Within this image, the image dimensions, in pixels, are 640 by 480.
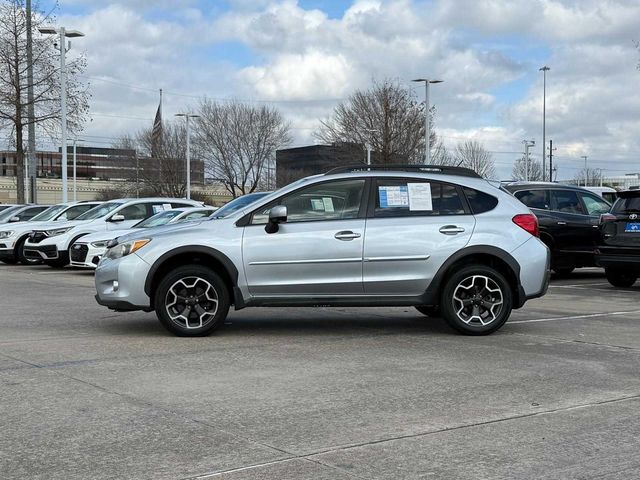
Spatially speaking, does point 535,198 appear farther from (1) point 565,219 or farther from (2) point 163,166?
(2) point 163,166

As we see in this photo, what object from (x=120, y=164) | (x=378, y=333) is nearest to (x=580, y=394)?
(x=378, y=333)

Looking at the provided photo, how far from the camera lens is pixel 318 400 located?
566 centimetres

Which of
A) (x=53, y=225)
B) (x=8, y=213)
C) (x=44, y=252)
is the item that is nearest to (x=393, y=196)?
(x=44, y=252)

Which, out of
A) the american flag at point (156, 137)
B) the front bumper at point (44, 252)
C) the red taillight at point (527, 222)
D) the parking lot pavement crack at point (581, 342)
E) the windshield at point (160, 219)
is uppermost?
the american flag at point (156, 137)

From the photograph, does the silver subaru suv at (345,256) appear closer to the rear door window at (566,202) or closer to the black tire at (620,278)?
the black tire at (620,278)

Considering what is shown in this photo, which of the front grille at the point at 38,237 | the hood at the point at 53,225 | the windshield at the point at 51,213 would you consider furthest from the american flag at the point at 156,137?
the front grille at the point at 38,237

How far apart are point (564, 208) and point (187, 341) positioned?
9.41 metres

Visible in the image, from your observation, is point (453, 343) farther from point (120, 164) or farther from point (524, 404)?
point (120, 164)

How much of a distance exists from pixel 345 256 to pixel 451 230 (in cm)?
118

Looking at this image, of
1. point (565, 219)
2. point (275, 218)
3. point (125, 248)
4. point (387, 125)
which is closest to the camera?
point (275, 218)

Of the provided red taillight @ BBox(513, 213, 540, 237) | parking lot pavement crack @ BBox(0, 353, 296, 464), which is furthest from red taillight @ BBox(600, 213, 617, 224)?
parking lot pavement crack @ BBox(0, 353, 296, 464)

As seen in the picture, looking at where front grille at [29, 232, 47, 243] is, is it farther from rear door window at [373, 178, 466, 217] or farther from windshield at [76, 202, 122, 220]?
rear door window at [373, 178, 466, 217]

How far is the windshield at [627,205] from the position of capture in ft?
42.9

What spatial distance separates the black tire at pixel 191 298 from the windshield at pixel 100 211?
11.2 meters
